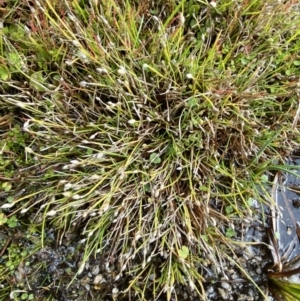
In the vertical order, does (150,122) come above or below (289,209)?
above

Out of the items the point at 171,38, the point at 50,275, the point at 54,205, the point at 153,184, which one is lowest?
the point at 50,275

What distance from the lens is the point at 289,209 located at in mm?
1643

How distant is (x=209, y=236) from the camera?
152 cm

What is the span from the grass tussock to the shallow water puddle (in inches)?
4.0

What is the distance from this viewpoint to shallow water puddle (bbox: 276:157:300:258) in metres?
1.62

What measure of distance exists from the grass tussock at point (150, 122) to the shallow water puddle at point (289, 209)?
4.0 inches

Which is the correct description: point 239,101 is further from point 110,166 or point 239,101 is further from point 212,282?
point 212,282

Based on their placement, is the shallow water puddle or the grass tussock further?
the shallow water puddle

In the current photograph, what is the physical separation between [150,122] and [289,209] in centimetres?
64

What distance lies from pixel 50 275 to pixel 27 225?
0.21 meters

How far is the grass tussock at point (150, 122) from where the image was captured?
1476 mm

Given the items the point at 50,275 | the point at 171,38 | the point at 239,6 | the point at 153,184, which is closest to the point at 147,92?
the point at 171,38

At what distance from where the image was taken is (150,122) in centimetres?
154

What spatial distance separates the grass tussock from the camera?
4.84 feet
